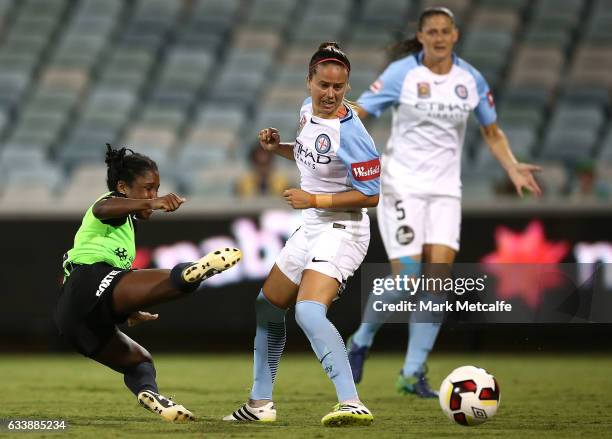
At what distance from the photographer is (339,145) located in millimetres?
5664

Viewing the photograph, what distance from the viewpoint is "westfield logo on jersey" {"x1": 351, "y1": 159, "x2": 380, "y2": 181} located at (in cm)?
560

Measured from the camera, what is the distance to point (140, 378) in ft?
19.2

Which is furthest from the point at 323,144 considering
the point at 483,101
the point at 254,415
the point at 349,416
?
the point at 483,101

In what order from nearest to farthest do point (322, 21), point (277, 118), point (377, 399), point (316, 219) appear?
point (316, 219)
point (377, 399)
point (277, 118)
point (322, 21)

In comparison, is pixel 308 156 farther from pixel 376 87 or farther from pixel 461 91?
pixel 461 91

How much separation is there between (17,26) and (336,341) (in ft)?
39.5

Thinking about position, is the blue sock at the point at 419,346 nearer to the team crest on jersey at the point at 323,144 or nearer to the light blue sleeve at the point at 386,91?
the light blue sleeve at the point at 386,91

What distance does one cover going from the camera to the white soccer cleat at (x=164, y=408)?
562 centimetres

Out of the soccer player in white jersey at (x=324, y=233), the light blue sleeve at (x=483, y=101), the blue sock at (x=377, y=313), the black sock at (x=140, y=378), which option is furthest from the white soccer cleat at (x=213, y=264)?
the light blue sleeve at (x=483, y=101)

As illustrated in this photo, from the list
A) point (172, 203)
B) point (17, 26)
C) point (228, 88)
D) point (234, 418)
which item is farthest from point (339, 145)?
point (17, 26)

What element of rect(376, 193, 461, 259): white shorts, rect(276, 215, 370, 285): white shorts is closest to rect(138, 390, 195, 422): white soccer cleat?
rect(276, 215, 370, 285): white shorts

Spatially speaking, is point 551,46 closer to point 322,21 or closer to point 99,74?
point 322,21

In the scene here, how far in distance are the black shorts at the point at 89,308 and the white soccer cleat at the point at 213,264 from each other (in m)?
0.45

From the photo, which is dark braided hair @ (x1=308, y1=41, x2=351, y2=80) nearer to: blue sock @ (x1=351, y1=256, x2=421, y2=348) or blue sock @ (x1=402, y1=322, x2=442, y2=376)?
blue sock @ (x1=351, y1=256, x2=421, y2=348)
